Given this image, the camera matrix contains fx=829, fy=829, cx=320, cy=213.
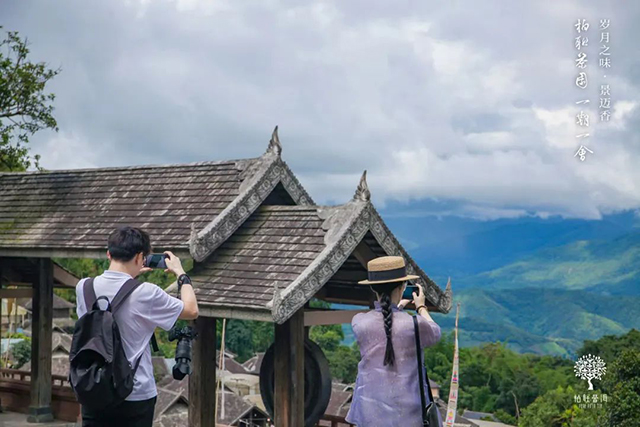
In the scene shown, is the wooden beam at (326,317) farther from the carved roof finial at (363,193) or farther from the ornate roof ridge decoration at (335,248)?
the carved roof finial at (363,193)

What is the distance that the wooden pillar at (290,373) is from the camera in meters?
9.62

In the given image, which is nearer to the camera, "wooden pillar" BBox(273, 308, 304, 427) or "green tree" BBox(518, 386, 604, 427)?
"wooden pillar" BBox(273, 308, 304, 427)

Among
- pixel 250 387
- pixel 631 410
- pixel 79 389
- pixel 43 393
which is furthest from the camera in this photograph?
pixel 250 387

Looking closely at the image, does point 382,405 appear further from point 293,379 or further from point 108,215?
point 108,215

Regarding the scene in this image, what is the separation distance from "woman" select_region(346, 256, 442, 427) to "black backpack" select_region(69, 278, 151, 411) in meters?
1.45

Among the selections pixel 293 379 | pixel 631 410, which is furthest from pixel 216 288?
pixel 631 410

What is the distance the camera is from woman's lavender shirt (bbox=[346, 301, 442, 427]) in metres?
4.96

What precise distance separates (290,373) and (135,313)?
5.45 meters

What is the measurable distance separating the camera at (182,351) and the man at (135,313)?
0.37m

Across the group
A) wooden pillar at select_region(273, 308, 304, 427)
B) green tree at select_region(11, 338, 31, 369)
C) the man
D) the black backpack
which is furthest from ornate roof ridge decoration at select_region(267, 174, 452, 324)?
green tree at select_region(11, 338, 31, 369)

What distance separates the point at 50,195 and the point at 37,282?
1.52 m

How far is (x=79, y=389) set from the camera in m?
4.17

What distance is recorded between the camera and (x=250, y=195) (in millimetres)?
11148

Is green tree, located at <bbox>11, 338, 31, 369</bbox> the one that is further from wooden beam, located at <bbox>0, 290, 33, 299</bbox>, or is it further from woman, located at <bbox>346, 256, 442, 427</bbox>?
woman, located at <bbox>346, 256, 442, 427</bbox>
